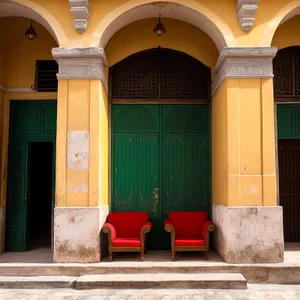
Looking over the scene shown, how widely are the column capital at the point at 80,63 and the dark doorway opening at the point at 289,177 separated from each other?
15.6 feet

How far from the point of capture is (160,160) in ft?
26.8

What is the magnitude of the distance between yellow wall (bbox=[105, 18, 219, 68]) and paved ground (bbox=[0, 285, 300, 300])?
4.53 m

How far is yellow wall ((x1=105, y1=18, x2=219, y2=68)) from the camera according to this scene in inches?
320

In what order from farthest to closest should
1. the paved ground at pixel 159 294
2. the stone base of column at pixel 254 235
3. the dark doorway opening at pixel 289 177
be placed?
1. the dark doorway opening at pixel 289 177
2. the stone base of column at pixel 254 235
3. the paved ground at pixel 159 294

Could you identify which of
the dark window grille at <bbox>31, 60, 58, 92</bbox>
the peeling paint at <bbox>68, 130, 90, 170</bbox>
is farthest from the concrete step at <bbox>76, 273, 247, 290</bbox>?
the dark window grille at <bbox>31, 60, 58, 92</bbox>

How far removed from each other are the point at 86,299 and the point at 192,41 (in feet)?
18.0

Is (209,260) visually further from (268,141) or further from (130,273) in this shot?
(268,141)

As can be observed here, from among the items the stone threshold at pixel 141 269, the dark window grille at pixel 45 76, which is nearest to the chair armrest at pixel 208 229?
the stone threshold at pixel 141 269

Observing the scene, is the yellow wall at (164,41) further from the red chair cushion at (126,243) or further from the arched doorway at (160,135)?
the red chair cushion at (126,243)

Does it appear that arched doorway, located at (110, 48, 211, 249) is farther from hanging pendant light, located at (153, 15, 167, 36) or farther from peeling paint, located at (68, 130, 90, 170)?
peeling paint, located at (68, 130, 90, 170)

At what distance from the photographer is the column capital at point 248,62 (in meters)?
6.75

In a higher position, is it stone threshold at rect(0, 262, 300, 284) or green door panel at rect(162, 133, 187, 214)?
green door panel at rect(162, 133, 187, 214)

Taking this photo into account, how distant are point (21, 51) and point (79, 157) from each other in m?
3.17

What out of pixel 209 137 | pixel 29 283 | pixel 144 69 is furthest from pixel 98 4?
pixel 29 283
